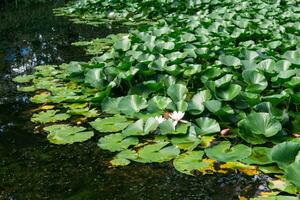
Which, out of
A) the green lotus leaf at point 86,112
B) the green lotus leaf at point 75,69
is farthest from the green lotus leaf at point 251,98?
the green lotus leaf at point 75,69

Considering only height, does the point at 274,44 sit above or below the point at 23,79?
above

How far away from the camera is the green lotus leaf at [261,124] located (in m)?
2.31

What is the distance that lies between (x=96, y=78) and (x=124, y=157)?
4.27 feet

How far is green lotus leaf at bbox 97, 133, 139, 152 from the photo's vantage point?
7.95 ft

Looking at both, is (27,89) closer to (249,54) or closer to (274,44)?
(249,54)

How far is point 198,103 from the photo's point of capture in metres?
2.76

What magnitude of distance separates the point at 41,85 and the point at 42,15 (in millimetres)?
6432

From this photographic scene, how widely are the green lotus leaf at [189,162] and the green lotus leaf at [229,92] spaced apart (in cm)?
59

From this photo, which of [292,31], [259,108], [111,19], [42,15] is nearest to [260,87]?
[259,108]

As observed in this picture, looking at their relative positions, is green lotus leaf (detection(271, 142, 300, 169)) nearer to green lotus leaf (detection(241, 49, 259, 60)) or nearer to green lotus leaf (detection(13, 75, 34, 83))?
green lotus leaf (detection(241, 49, 259, 60))

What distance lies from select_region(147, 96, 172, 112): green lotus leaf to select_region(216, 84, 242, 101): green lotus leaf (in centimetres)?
36

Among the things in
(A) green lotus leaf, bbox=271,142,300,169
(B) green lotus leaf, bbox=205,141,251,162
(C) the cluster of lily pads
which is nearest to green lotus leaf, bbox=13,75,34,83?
(C) the cluster of lily pads

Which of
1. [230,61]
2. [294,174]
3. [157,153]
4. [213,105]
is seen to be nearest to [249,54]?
[230,61]

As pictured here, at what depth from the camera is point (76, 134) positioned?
2648 millimetres
